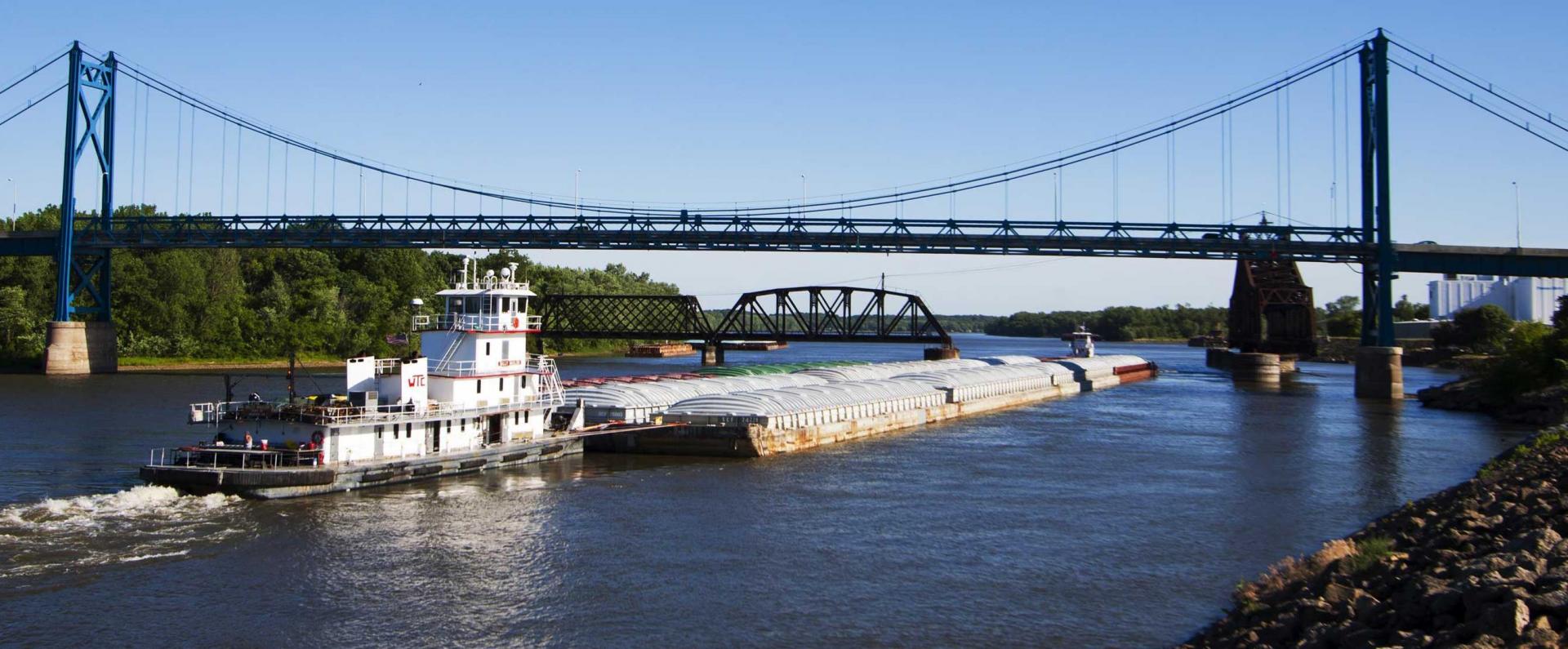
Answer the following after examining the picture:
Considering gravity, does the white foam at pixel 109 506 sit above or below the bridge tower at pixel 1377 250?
below

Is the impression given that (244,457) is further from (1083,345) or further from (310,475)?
(1083,345)

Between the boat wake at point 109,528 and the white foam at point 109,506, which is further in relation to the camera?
the white foam at point 109,506

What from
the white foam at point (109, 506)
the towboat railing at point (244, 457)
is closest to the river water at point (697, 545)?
the white foam at point (109, 506)

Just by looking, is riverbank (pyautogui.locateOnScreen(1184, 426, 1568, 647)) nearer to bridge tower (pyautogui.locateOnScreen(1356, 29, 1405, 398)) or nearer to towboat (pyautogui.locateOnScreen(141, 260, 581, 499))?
towboat (pyautogui.locateOnScreen(141, 260, 581, 499))

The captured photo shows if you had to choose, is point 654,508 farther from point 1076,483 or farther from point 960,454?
point 960,454

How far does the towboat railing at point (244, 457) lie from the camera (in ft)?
122

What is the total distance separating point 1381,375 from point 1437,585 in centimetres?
7707

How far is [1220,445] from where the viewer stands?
5650 centimetres

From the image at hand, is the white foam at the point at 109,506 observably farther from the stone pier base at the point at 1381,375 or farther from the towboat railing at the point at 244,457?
the stone pier base at the point at 1381,375

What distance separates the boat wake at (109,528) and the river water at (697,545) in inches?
4.3

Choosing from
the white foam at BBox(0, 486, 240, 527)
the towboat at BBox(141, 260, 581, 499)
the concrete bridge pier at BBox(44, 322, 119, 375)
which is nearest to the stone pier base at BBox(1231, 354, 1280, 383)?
the towboat at BBox(141, 260, 581, 499)

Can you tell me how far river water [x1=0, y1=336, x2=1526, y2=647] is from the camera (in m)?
24.5

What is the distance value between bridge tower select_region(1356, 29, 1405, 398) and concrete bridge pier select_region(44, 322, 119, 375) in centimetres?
9999

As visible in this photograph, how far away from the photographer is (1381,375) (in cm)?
8719
